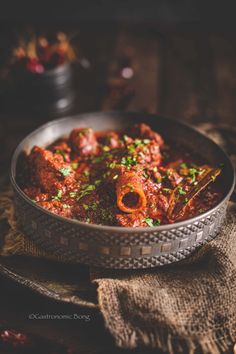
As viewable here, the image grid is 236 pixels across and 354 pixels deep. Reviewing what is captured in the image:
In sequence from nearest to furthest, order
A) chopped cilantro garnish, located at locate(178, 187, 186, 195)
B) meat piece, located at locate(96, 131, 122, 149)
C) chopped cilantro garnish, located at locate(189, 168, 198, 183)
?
chopped cilantro garnish, located at locate(178, 187, 186, 195), chopped cilantro garnish, located at locate(189, 168, 198, 183), meat piece, located at locate(96, 131, 122, 149)

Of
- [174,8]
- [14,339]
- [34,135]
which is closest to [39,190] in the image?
[34,135]

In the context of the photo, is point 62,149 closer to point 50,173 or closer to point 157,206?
point 50,173

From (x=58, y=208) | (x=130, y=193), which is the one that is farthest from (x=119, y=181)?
(x=58, y=208)

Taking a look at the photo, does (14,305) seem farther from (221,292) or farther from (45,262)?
(221,292)

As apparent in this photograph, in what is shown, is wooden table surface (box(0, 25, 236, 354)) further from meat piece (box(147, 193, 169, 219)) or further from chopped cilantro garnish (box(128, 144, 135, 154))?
meat piece (box(147, 193, 169, 219))

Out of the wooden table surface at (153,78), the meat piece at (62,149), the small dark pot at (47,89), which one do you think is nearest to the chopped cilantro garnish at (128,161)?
the meat piece at (62,149)

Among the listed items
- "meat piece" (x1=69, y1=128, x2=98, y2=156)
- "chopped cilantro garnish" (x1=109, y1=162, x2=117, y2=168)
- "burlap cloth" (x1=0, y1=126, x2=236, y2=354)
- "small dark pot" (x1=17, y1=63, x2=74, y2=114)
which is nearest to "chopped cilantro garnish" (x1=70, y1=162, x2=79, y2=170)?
"meat piece" (x1=69, y1=128, x2=98, y2=156)
